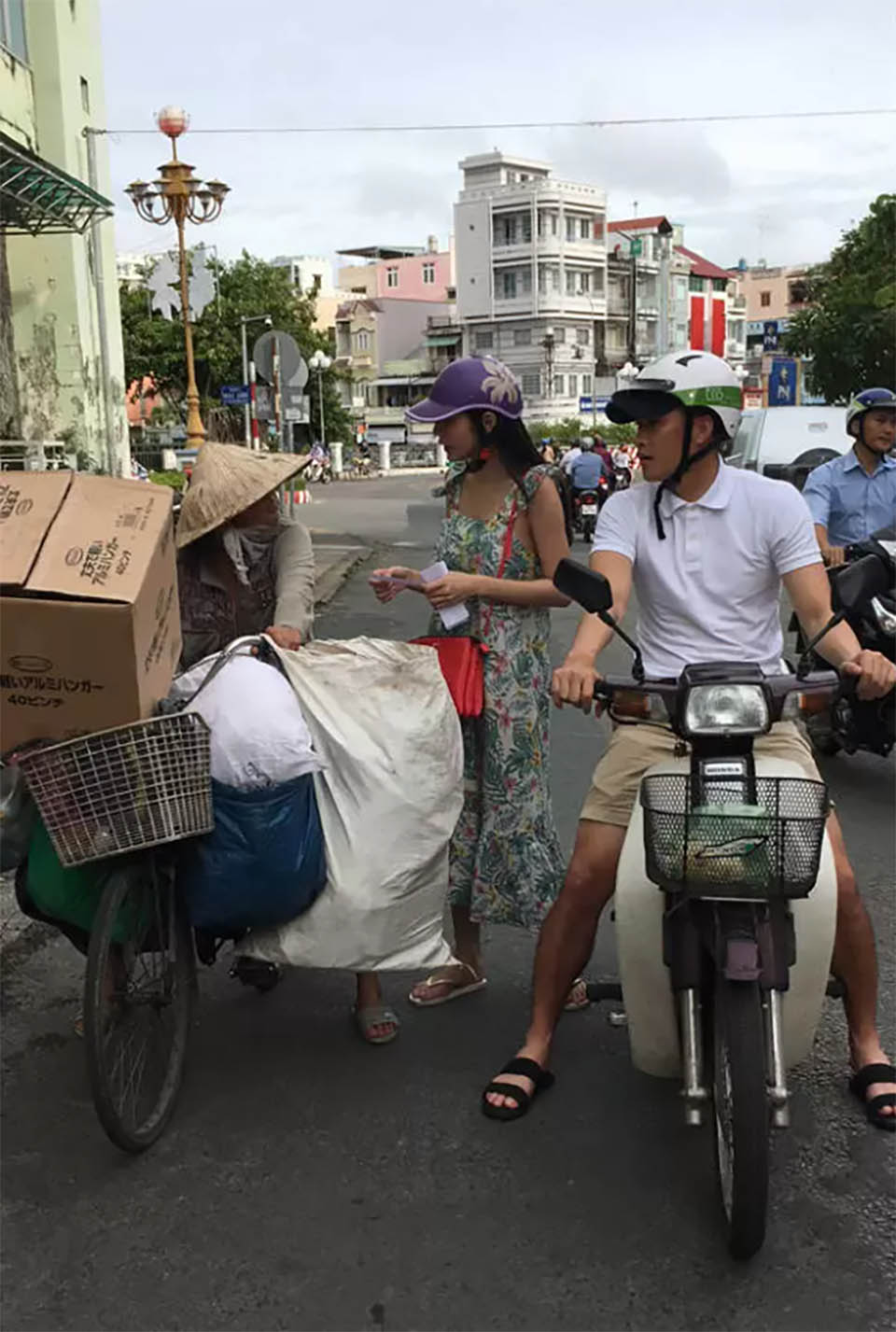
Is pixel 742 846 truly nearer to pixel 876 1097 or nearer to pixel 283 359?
pixel 876 1097

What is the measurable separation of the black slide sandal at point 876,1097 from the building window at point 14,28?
21.4 metres

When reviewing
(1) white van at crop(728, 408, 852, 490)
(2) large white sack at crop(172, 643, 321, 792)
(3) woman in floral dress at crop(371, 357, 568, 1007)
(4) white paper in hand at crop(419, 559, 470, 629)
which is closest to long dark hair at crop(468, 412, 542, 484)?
(3) woman in floral dress at crop(371, 357, 568, 1007)

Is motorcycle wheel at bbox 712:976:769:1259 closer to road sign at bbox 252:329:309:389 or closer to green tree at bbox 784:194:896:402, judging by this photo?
road sign at bbox 252:329:309:389

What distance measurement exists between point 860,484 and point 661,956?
4.13 m

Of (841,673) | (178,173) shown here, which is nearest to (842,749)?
(841,673)

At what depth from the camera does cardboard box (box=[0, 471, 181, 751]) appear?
8.60 ft

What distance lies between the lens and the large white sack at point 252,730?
282cm

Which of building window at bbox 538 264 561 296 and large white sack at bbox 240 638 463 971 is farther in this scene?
building window at bbox 538 264 561 296

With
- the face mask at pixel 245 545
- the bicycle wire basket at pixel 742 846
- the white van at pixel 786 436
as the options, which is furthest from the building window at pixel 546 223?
the bicycle wire basket at pixel 742 846

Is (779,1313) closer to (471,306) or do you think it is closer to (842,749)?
(842,749)

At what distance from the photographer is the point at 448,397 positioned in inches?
132

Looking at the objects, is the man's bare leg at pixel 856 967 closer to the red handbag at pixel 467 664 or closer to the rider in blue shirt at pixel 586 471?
the red handbag at pixel 467 664

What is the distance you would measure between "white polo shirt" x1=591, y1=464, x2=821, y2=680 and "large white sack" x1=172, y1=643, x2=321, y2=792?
853 millimetres

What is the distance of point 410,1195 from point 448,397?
199 centimetres
